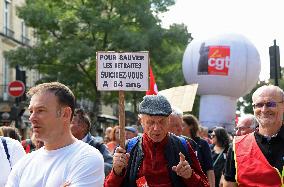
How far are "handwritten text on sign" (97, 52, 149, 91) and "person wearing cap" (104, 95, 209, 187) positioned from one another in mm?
623

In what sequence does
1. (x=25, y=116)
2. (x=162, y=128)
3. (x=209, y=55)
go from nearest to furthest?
(x=162, y=128), (x=209, y=55), (x=25, y=116)

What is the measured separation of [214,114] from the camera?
2738cm

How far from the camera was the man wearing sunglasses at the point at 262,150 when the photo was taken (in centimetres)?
482

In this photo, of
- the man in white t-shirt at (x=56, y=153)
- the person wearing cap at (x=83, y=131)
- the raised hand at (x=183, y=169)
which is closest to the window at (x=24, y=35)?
the person wearing cap at (x=83, y=131)

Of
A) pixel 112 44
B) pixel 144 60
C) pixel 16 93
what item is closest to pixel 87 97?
pixel 112 44

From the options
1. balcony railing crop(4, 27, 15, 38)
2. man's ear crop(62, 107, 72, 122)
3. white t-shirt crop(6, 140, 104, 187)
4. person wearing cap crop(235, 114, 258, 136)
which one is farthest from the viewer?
balcony railing crop(4, 27, 15, 38)

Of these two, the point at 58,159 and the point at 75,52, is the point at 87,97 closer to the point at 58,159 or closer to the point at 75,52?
the point at 75,52

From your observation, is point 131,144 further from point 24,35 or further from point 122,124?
point 24,35

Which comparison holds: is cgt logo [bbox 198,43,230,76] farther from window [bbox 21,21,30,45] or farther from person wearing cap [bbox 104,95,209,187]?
person wearing cap [bbox 104,95,209,187]

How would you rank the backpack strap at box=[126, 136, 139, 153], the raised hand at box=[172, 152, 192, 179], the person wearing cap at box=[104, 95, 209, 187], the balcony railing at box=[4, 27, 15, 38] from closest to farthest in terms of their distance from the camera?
the raised hand at box=[172, 152, 192, 179] < the person wearing cap at box=[104, 95, 209, 187] < the backpack strap at box=[126, 136, 139, 153] < the balcony railing at box=[4, 27, 15, 38]

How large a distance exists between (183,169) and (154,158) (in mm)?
284

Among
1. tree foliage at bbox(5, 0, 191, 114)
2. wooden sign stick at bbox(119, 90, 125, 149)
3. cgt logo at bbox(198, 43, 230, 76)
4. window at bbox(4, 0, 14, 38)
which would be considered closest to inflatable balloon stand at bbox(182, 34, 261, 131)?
cgt logo at bbox(198, 43, 230, 76)

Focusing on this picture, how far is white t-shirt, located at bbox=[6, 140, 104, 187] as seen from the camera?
363cm

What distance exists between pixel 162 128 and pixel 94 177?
1.24m
